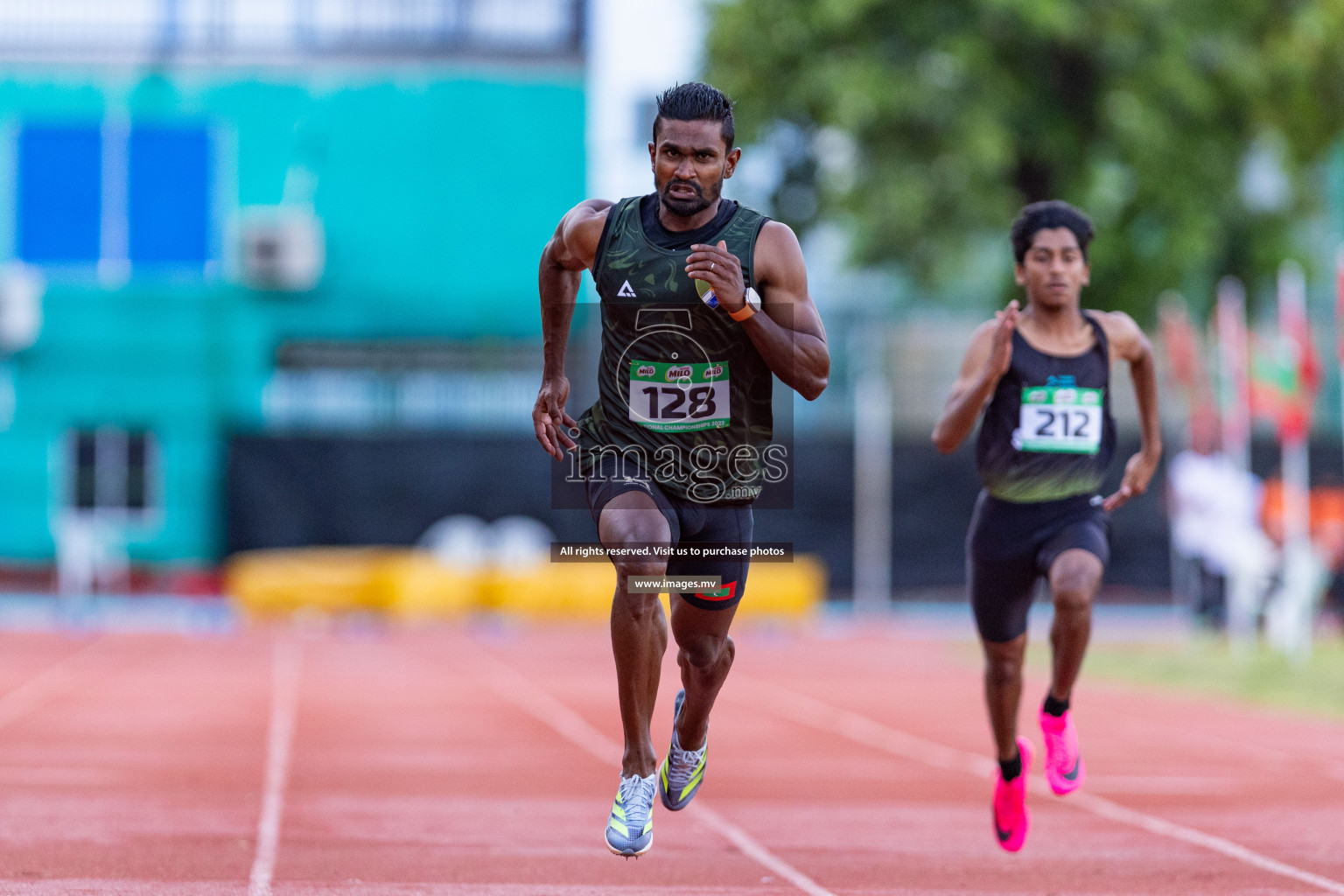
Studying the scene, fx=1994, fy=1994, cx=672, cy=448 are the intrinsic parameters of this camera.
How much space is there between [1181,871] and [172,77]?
2535 centimetres

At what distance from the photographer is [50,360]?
29.1 meters

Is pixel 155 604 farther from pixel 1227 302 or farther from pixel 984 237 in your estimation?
pixel 1227 302

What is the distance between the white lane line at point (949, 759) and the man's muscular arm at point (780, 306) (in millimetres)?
2577

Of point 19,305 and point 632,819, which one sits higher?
point 19,305

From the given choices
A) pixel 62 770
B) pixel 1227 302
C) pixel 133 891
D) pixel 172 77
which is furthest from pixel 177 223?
pixel 133 891

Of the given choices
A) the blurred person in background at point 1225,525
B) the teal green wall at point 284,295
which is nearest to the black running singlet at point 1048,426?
the blurred person in background at point 1225,525

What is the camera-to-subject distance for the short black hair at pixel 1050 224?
7.27m

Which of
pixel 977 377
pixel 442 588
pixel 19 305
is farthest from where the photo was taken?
pixel 19 305

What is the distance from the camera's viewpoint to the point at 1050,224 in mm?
7266

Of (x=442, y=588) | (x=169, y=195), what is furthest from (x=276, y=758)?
(x=169, y=195)

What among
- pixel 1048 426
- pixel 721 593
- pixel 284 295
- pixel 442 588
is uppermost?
pixel 284 295

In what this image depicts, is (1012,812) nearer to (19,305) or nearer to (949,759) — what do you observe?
(949,759)

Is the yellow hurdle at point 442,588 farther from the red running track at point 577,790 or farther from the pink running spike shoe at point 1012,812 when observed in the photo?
the pink running spike shoe at point 1012,812

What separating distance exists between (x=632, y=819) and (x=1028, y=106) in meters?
21.7
